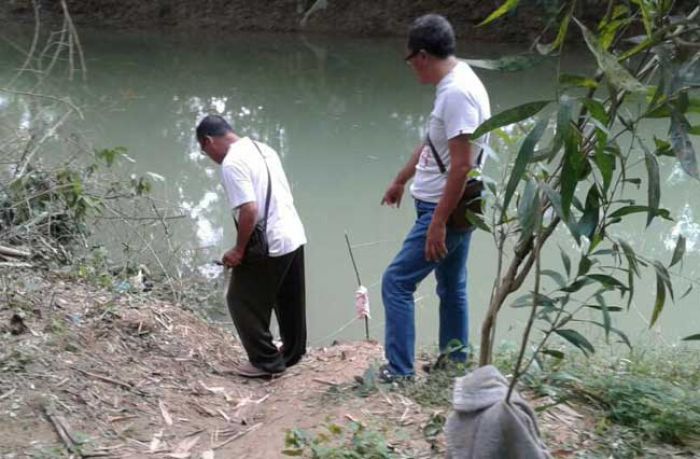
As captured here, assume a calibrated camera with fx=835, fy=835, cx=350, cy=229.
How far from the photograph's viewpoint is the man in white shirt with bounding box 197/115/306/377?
3.49 meters

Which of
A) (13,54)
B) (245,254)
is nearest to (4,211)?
(245,254)

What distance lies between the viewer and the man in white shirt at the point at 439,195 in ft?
9.35

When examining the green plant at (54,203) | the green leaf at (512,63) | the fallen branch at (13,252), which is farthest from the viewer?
the green plant at (54,203)

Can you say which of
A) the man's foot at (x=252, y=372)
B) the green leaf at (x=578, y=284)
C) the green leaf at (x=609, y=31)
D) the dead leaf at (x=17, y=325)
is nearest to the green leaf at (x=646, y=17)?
the green leaf at (x=609, y=31)

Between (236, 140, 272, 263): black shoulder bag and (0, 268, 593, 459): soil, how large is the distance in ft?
1.90

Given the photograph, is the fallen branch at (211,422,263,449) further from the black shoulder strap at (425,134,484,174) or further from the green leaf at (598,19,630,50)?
the green leaf at (598,19,630,50)

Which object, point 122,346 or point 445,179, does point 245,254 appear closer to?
point 122,346

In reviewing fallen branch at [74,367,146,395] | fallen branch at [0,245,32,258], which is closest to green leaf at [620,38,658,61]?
fallen branch at [74,367,146,395]

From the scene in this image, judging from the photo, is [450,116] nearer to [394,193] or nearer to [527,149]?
[394,193]

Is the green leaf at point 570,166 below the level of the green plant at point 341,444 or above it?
above

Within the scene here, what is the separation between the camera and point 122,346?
3.72 meters

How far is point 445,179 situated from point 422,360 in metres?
1.04

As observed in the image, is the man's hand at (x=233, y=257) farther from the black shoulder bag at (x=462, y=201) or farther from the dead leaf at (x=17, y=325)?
the black shoulder bag at (x=462, y=201)

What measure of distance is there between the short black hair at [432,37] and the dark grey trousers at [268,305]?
3.90 feet
